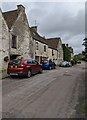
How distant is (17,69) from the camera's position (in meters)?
17.5

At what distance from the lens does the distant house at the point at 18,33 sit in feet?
90.0

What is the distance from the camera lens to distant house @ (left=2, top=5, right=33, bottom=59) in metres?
27.4

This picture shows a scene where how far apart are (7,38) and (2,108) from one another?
18710 mm

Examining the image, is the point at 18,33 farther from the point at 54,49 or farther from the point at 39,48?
the point at 54,49

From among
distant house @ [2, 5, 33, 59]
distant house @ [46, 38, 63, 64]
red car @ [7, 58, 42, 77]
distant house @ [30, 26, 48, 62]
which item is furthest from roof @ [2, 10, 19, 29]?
distant house @ [46, 38, 63, 64]

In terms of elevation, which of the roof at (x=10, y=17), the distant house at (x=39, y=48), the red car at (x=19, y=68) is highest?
the roof at (x=10, y=17)

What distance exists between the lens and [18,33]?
95.7 feet

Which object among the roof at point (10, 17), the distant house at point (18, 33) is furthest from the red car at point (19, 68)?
the roof at point (10, 17)

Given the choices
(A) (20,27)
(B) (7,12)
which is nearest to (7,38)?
(A) (20,27)

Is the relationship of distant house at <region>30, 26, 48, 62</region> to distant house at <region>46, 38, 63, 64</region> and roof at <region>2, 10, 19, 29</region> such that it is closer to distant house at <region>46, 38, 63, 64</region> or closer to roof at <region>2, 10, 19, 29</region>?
distant house at <region>46, 38, 63, 64</region>

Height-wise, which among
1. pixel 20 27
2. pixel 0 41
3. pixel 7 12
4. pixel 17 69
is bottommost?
pixel 17 69

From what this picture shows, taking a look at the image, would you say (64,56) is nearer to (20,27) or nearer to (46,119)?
(20,27)

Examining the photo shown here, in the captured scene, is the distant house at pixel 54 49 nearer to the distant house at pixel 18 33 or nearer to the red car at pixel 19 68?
the distant house at pixel 18 33

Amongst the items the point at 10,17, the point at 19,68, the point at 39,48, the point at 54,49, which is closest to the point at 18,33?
the point at 10,17
